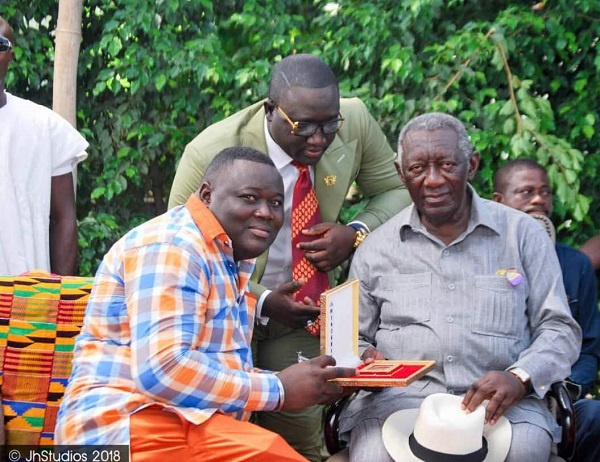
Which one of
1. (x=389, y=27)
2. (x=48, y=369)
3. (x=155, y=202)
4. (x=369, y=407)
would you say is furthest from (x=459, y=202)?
(x=155, y=202)

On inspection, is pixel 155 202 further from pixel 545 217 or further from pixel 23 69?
pixel 545 217

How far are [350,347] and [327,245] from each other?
1.85ft

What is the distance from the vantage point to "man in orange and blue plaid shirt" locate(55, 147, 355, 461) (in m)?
2.97

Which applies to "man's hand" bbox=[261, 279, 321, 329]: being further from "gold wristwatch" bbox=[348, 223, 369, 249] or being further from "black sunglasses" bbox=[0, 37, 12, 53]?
"black sunglasses" bbox=[0, 37, 12, 53]

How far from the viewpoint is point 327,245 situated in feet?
13.1

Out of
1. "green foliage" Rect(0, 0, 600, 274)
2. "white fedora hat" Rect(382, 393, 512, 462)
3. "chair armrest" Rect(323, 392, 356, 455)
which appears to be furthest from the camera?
"green foliage" Rect(0, 0, 600, 274)

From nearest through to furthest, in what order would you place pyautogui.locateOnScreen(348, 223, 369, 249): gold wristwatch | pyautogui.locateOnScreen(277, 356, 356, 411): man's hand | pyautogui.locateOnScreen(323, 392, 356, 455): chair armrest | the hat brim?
1. pyautogui.locateOnScreen(277, 356, 356, 411): man's hand
2. the hat brim
3. pyautogui.locateOnScreen(323, 392, 356, 455): chair armrest
4. pyautogui.locateOnScreen(348, 223, 369, 249): gold wristwatch

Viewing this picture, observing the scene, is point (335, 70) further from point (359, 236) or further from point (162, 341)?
point (162, 341)

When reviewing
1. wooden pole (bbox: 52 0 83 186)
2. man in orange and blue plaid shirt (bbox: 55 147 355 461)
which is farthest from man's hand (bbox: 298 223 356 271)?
wooden pole (bbox: 52 0 83 186)

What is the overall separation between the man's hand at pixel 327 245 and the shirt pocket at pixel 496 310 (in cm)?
62

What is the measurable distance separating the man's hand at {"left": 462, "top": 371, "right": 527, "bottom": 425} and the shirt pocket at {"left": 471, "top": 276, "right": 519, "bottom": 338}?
0.24 m

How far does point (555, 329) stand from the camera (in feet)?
12.1

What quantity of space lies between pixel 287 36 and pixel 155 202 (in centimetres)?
148

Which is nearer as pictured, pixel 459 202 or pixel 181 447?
pixel 181 447
